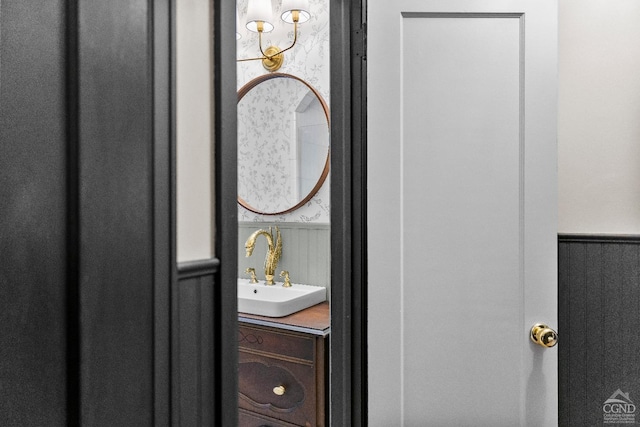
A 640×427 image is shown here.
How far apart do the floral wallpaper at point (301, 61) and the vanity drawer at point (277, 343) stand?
2.08 ft

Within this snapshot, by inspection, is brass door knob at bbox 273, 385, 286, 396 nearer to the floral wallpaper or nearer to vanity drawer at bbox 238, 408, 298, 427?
vanity drawer at bbox 238, 408, 298, 427

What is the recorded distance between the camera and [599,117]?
1368mm

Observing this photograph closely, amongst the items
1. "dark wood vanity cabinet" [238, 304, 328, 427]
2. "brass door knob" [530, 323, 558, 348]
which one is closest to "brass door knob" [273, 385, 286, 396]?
"dark wood vanity cabinet" [238, 304, 328, 427]

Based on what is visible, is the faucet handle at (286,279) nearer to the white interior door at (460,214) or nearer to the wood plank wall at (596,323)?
the white interior door at (460,214)

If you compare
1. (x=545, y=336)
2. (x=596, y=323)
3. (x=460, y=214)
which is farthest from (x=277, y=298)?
(x=596, y=323)

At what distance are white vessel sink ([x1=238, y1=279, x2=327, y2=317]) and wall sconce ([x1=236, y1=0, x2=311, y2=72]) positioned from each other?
1.15 metres

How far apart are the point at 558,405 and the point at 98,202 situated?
153 centimetres

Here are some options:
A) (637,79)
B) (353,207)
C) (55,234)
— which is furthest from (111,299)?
(637,79)

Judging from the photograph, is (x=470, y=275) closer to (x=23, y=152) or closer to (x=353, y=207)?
(x=353, y=207)

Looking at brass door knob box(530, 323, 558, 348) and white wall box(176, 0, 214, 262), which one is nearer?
white wall box(176, 0, 214, 262)

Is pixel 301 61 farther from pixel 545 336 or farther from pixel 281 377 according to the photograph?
pixel 545 336

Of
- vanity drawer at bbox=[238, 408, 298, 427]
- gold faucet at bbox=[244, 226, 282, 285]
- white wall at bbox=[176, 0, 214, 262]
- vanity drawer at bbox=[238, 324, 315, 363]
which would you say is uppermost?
white wall at bbox=[176, 0, 214, 262]

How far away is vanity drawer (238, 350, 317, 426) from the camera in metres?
1.63

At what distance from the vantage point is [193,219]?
0.63 metres
